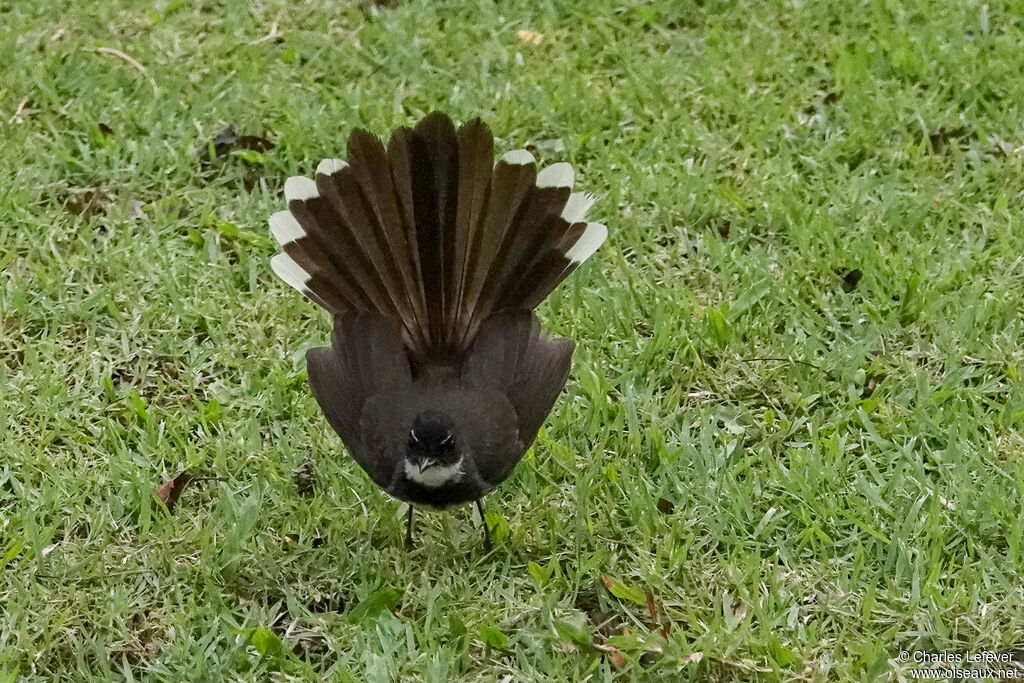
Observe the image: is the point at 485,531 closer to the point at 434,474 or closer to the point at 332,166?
the point at 434,474

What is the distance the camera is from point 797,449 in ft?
13.4

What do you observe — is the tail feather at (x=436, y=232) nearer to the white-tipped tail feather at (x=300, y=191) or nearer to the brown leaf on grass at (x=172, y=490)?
the white-tipped tail feather at (x=300, y=191)

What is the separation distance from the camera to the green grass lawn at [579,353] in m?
3.56

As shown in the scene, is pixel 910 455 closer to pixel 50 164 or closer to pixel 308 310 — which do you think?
pixel 308 310

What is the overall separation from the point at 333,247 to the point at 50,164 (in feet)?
7.49

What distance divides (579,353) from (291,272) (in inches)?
46.5

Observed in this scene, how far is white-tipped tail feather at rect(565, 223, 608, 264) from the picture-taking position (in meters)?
3.80

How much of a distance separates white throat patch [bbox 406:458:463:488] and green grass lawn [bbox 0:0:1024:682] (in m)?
0.42

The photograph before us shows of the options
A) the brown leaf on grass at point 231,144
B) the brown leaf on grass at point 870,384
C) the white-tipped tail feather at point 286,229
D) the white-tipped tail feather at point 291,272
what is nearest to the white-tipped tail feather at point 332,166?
the white-tipped tail feather at point 286,229

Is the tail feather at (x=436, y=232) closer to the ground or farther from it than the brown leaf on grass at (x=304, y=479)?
farther from it

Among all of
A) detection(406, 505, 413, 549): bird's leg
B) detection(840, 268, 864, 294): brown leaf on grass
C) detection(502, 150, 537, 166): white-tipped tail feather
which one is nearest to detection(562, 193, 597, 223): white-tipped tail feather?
detection(502, 150, 537, 166): white-tipped tail feather

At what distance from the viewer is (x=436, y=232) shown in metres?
3.71

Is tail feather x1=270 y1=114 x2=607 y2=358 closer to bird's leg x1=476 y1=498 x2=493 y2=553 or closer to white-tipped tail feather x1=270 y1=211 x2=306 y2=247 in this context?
white-tipped tail feather x1=270 y1=211 x2=306 y2=247

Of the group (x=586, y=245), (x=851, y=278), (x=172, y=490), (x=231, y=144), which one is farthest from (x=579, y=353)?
(x=231, y=144)
